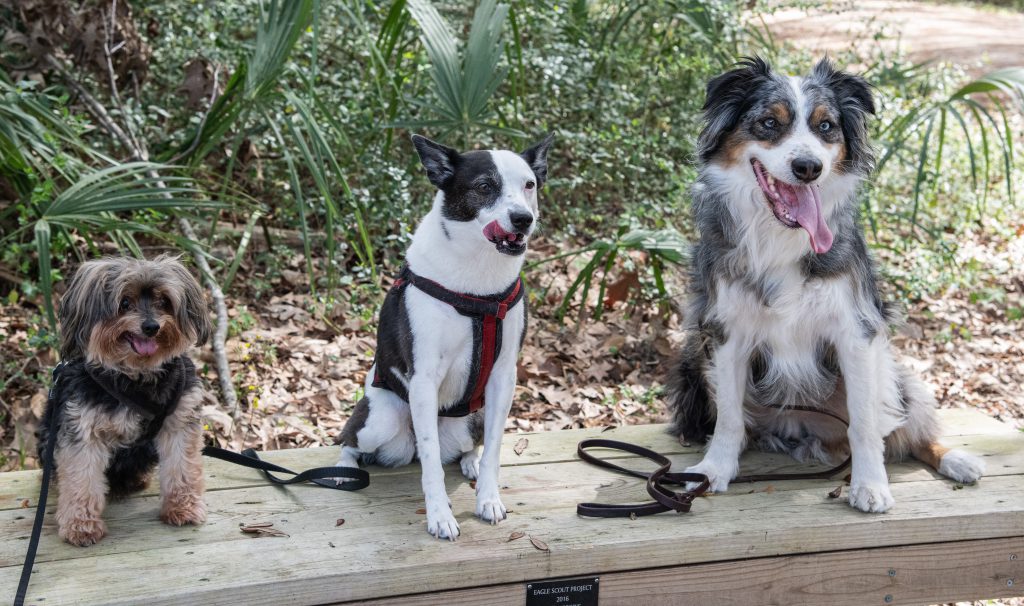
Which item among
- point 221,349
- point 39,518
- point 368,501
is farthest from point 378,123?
point 39,518

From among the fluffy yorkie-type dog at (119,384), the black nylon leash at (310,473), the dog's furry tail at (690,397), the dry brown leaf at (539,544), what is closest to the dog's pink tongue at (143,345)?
the fluffy yorkie-type dog at (119,384)

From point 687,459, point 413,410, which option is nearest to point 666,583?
point 687,459

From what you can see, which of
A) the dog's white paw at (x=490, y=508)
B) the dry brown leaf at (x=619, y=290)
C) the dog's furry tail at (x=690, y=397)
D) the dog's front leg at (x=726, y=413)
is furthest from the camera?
the dry brown leaf at (x=619, y=290)

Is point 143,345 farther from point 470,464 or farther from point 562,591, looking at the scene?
point 562,591

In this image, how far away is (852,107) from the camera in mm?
2977

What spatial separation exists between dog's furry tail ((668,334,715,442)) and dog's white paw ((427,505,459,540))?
1.24m

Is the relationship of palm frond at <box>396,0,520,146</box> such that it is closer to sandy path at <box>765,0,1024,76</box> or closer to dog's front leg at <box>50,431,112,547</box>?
dog's front leg at <box>50,431,112,547</box>

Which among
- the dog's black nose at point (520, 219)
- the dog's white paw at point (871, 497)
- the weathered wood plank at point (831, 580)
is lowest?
the weathered wood plank at point (831, 580)

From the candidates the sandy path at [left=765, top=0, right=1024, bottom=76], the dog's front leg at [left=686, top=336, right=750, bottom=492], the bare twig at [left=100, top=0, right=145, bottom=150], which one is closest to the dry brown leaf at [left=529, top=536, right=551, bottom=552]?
the dog's front leg at [left=686, top=336, right=750, bottom=492]

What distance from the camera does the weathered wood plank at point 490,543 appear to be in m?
2.50

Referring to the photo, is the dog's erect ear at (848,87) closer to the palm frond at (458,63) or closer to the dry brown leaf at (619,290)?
the palm frond at (458,63)

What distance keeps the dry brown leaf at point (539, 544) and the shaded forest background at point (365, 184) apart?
1.78 meters

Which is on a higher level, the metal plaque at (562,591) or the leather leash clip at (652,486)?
the leather leash clip at (652,486)

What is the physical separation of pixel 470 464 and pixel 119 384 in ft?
4.04
